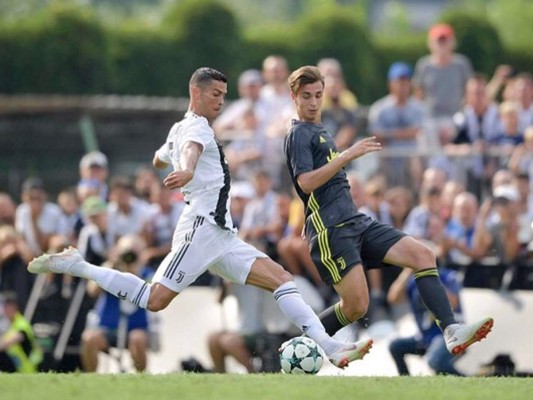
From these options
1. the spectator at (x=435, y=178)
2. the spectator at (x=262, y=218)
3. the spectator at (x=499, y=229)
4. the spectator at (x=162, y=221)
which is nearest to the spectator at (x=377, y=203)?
the spectator at (x=435, y=178)

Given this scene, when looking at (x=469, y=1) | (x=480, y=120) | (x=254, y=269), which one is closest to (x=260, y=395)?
(x=254, y=269)

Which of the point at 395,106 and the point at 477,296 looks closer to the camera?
the point at 477,296

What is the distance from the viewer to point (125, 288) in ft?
43.3

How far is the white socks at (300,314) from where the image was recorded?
12773mm

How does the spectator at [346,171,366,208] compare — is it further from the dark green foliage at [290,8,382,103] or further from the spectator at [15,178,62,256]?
the dark green foliage at [290,8,382,103]

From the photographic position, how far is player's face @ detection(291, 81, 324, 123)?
513 inches

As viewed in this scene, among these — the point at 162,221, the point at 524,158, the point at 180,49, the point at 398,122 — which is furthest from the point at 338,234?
the point at 180,49

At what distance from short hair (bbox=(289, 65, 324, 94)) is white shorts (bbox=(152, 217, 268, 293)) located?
50.5 inches

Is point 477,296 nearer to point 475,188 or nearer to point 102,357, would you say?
point 475,188

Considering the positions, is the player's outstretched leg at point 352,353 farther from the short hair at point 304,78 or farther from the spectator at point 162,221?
the spectator at point 162,221

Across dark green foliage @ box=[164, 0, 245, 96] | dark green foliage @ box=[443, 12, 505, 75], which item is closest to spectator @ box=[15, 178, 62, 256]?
dark green foliage @ box=[164, 0, 245, 96]

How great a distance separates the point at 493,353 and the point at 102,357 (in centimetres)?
464

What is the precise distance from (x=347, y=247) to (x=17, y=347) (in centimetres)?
656

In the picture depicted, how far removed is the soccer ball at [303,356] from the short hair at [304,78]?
2.00 metres
